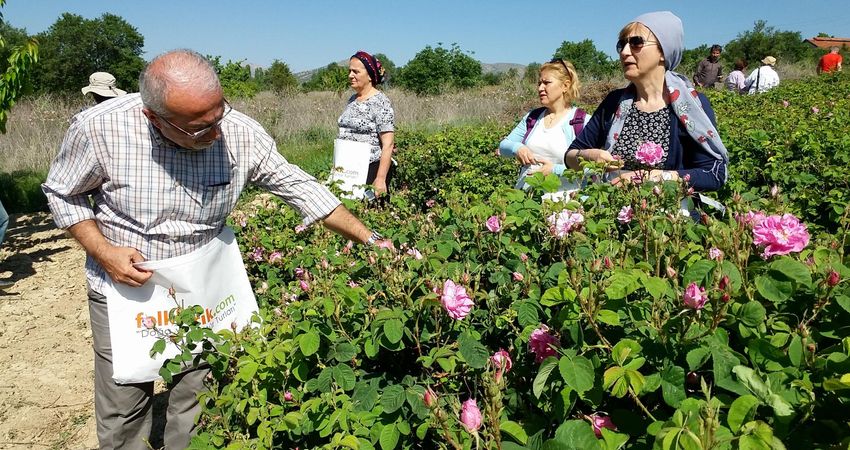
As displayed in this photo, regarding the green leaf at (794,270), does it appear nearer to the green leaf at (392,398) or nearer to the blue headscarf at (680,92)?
Answer: the green leaf at (392,398)

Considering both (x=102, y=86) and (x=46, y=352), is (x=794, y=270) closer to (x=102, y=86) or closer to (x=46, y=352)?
(x=46, y=352)

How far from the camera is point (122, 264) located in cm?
208

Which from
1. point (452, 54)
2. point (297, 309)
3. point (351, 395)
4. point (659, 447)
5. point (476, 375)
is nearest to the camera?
point (659, 447)

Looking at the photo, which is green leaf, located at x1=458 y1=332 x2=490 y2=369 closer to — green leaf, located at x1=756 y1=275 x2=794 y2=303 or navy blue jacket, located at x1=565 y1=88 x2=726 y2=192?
green leaf, located at x1=756 y1=275 x2=794 y2=303

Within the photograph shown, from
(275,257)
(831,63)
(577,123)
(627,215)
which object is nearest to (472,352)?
(627,215)

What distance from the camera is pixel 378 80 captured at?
4945 millimetres

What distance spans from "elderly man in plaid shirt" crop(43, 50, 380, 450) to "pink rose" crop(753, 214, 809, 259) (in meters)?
1.46

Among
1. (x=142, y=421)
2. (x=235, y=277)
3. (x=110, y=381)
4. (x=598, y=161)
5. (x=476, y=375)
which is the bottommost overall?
(x=142, y=421)

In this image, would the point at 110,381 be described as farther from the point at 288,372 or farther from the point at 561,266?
the point at 561,266

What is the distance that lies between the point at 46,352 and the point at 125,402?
2.39 meters

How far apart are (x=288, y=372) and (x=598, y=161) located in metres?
1.53

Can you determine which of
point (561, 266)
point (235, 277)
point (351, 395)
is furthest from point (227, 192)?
point (561, 266)

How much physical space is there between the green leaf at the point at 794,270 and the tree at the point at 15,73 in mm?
6217

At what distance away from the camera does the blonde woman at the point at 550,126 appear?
11.5 ft
